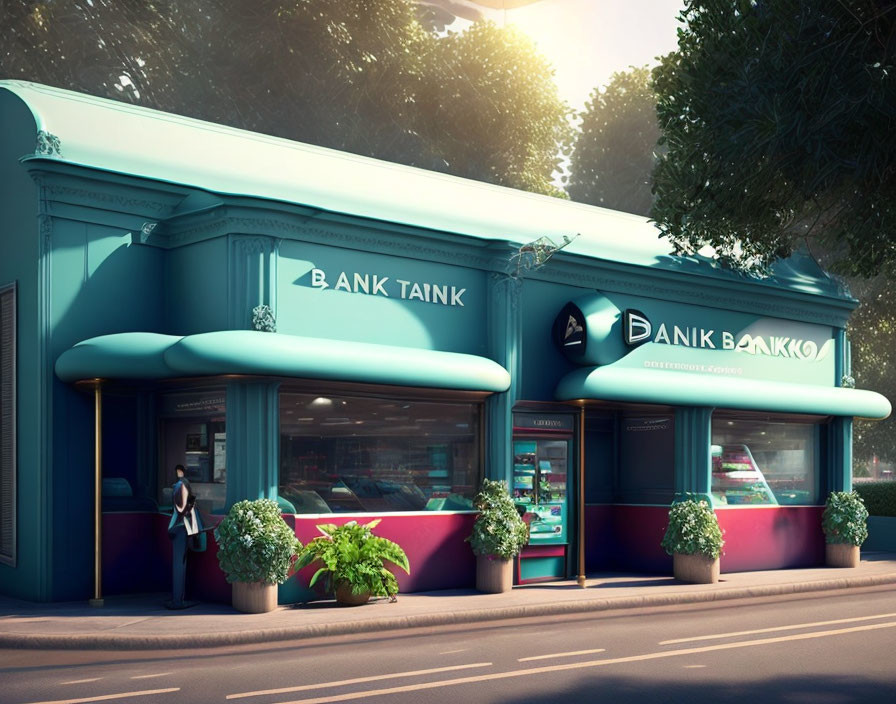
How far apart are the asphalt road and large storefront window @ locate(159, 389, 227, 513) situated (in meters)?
3.42

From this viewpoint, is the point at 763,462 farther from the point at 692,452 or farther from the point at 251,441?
the point at 251,441

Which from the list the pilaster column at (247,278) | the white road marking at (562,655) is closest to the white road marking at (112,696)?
the white road marking at (562,655)

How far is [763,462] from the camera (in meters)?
20.9

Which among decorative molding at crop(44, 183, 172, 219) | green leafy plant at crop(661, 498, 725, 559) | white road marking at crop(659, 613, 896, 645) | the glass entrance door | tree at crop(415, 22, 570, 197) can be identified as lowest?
white road marking at crop(659, 613, 896, 645)

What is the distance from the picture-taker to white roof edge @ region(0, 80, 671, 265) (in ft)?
50.8

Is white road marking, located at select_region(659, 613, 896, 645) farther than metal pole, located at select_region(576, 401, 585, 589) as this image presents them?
No

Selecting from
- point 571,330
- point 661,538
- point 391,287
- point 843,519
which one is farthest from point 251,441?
point 843,519

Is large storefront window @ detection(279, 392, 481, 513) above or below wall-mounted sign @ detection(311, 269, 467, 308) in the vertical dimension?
below

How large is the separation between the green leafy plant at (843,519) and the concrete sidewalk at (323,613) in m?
2.26

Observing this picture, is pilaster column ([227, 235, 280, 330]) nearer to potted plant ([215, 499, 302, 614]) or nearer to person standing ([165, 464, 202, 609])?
person standing ([165, 464, 202, 609])

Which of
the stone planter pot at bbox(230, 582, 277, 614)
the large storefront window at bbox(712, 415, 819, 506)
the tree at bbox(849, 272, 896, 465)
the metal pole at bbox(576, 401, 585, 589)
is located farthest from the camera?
the tree at bbox(849, 272, 896, 465)

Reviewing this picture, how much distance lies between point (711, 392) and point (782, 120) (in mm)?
8485

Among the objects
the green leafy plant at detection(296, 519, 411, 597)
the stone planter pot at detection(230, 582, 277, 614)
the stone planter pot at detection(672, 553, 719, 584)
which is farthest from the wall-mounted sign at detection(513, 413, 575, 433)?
the stone planter pot at detection(230, 582, 277, 614)

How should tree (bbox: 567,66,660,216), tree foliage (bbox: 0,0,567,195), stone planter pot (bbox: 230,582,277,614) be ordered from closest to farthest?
stone planter pot (bbox: 230,582,277,614) → tree foliage (bbox: 0,0,567,195) → tree (bbox: 567,66,660,216)
